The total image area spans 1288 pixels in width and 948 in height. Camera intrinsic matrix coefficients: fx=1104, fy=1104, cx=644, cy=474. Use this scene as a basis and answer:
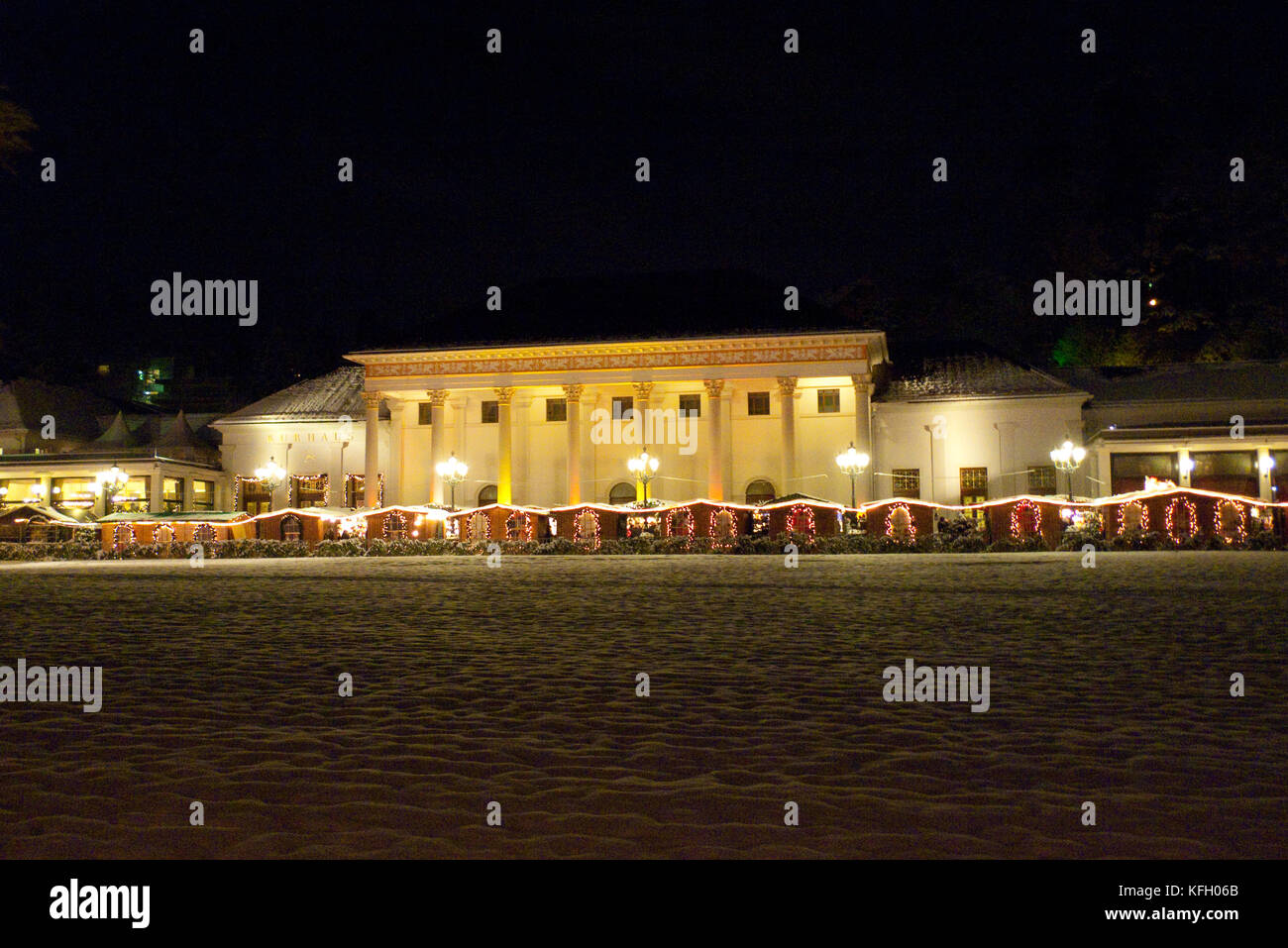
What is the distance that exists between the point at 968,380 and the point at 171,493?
38453 millimetres

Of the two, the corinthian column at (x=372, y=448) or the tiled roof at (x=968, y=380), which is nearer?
the tiled roof at (x=968, y=380)

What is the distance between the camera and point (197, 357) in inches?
3792

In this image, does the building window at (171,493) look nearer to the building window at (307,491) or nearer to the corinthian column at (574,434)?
the building window at (307,491)

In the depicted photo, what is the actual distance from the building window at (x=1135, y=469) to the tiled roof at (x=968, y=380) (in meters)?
3.81

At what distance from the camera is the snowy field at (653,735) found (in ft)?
15.2

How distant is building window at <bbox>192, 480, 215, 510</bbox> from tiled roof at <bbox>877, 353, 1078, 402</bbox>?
34.0 m

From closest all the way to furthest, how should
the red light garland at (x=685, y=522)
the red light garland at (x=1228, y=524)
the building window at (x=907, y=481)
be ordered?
the red light garland at (x=1228, y=524), the red light garland at (x=685, y=522), the building window at (x=907, y=481)

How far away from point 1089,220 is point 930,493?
27.2m

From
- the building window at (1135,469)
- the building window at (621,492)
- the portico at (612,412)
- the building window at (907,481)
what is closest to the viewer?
the building window at (1135,469)

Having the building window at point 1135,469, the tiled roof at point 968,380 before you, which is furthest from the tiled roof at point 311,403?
the building window at point 1135,469

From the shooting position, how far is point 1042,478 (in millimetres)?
48469

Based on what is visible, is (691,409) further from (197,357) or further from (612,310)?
(197,357)

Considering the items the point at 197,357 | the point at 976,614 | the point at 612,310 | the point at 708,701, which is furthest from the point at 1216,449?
the point at 197,357

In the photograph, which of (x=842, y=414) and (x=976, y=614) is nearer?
(x=976, y=614)
